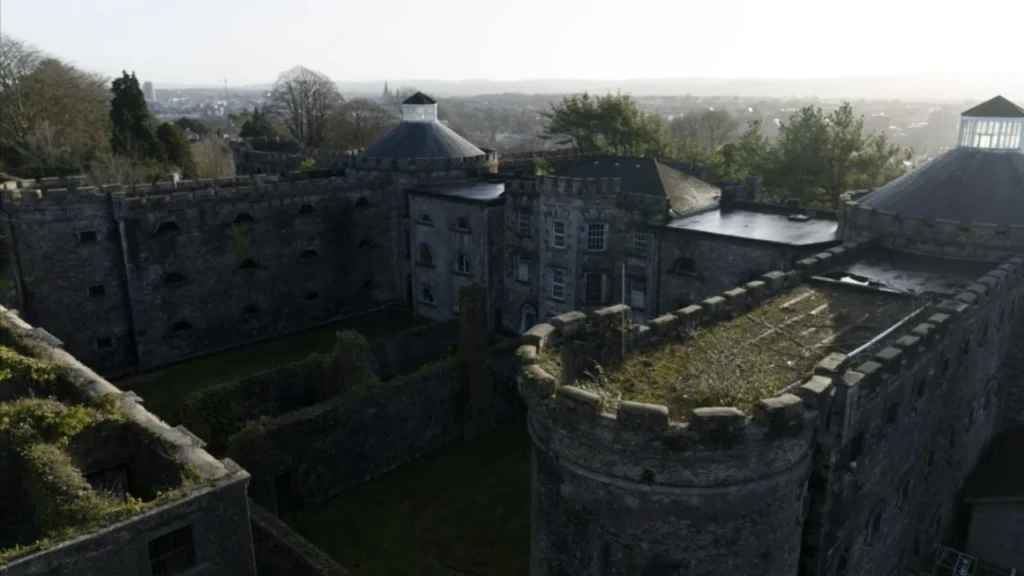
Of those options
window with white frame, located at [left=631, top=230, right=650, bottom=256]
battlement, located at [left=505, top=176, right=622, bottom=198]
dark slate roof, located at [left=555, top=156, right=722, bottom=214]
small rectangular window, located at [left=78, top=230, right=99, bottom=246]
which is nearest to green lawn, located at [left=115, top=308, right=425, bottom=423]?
small rectangular window, located at [left=78, top=230, right=99, bottom=246]

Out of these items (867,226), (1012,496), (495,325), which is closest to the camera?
(1012,496)

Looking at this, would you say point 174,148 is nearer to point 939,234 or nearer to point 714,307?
point 714,307

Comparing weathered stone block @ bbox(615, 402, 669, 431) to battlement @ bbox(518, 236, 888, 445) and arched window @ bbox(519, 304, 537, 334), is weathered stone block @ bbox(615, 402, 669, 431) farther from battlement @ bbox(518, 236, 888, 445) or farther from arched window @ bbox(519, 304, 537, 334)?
arched window @ bbox(519, 304, 537, 334)

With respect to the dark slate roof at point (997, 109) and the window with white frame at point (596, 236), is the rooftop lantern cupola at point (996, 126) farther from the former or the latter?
the window with white frame at point (596, 236)

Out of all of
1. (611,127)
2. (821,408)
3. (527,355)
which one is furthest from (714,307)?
(611,127)

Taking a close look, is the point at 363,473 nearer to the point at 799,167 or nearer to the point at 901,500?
the point at 901,500

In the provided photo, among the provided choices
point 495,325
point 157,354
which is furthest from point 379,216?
point 157,354
